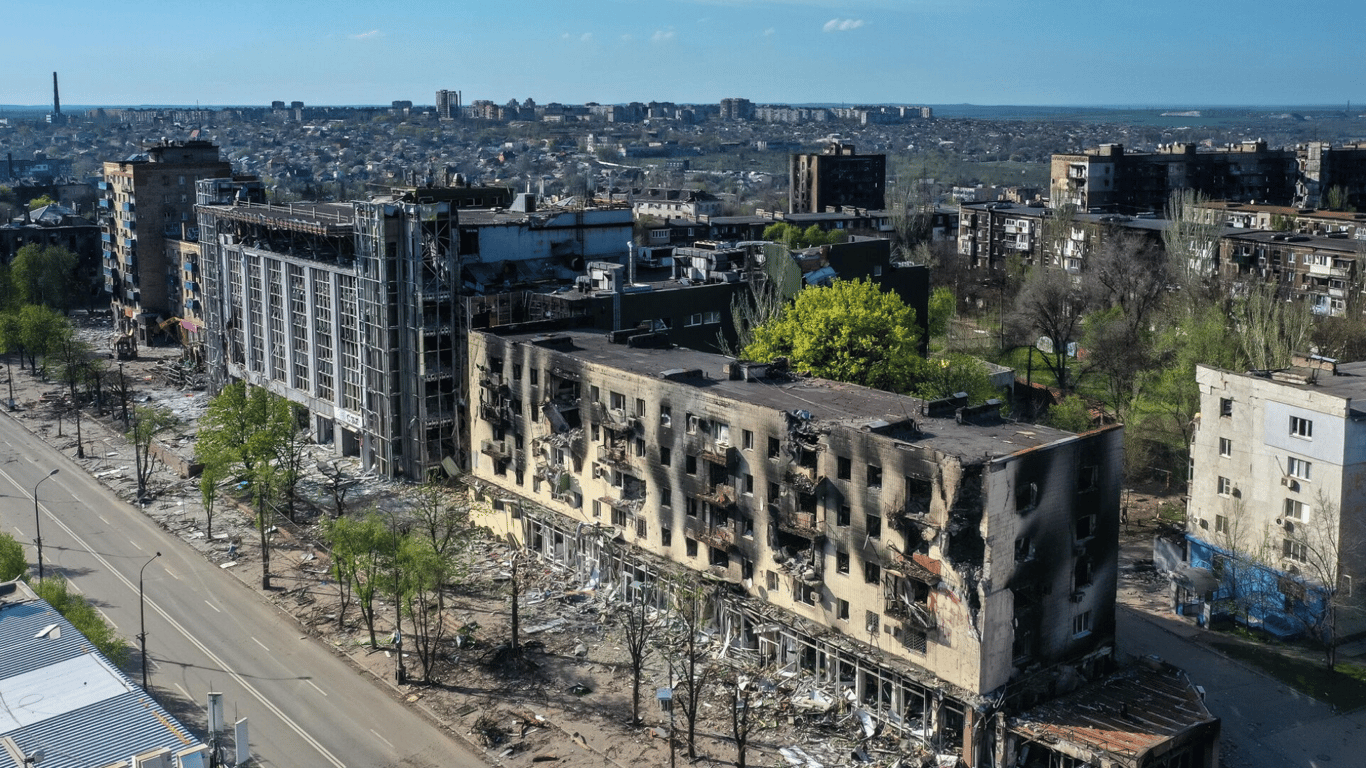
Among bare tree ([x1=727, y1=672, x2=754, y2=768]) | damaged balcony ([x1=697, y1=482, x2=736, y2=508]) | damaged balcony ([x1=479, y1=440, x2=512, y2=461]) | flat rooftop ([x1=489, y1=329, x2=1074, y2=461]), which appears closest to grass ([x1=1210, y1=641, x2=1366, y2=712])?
flat rooftop ([x1=489, y1=329, x2=1074, y2=461])

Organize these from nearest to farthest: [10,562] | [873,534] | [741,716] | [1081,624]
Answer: [1081,624], [873,534], [741,716], [10,562]

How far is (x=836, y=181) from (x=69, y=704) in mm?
137689

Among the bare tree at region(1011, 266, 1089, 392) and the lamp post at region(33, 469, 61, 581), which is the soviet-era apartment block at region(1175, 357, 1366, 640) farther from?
the lamp post at region(33, 469, 61, 581)

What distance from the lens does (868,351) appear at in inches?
2231

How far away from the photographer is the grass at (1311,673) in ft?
130

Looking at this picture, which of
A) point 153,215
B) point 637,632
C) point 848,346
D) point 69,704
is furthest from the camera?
point 153,215

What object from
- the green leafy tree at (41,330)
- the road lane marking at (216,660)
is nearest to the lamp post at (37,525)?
the road lane marking at (216,660)

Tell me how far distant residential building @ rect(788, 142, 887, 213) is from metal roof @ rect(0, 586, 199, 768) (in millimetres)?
131513

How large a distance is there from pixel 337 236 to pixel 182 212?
150ft

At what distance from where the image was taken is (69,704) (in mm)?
28609

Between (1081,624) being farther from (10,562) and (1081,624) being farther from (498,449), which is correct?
(10,562)

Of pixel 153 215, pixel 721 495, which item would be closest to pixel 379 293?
pixel 721 495

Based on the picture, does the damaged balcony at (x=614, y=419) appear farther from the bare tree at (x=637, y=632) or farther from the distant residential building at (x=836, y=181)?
the distant residential building at (x=836, y=181)

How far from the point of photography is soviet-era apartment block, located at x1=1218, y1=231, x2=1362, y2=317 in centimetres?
8681
